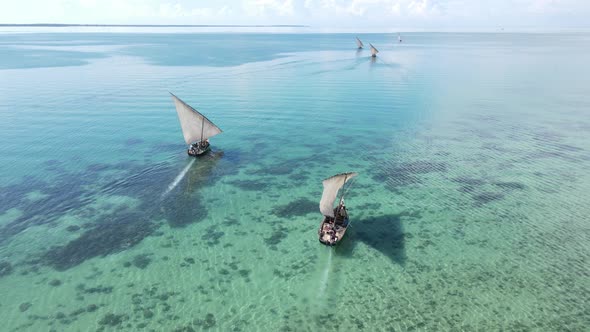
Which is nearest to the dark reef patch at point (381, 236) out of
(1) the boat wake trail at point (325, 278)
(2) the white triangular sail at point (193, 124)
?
(1) the boat wake trail at point (325, 278)

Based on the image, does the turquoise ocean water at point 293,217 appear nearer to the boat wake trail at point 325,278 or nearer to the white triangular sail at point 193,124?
the boat wake trail at point 325,278

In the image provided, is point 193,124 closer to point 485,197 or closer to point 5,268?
point 5,268

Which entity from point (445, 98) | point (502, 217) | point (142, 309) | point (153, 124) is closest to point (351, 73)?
point (445, 98)

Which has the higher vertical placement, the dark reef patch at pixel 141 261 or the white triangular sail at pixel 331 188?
the white triangular sail at pixel 331 188

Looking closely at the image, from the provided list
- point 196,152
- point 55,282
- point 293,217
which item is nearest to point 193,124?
point 196,152

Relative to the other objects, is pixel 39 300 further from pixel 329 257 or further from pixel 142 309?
pixel 329 257

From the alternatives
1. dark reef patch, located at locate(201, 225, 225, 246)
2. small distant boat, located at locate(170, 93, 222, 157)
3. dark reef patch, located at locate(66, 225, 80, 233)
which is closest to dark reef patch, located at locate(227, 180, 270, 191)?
dark reef patch, located at locate(201, 225, 225, 246)

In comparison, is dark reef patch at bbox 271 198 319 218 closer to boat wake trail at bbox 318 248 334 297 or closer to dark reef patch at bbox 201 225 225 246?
dark reef patch at bbox 201 225 225 246

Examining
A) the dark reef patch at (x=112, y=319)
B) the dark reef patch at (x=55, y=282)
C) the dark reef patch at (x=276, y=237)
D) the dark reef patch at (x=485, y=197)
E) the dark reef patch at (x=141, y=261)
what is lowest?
the dark reef patch at (x=112, y=319)
